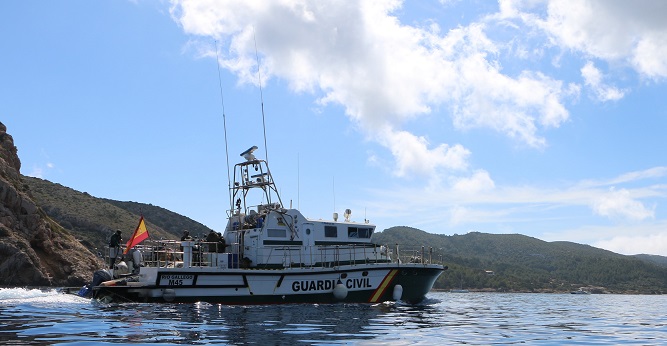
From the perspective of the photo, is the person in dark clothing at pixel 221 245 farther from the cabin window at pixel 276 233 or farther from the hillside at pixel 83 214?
→ the hillside at pixel 83 214

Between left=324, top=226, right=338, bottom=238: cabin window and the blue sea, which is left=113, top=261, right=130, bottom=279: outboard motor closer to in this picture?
the blue sea

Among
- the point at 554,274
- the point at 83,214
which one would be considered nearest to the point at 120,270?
the point at 83,214

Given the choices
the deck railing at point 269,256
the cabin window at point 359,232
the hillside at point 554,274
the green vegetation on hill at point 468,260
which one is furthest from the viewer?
the hillside at point 554,274

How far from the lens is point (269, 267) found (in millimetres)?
24719

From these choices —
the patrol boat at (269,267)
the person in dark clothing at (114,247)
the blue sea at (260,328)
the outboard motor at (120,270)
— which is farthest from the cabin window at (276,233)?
the person in dark clothing at (114,247)

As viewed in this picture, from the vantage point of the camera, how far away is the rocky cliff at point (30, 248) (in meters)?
54.3

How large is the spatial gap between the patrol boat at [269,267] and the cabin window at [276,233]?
1.7 inches

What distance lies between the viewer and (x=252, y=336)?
12930mm

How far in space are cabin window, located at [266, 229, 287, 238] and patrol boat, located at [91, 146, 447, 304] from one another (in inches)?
1.7

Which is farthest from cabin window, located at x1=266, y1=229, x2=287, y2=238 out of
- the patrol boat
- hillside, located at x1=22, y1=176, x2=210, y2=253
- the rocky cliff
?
hillside, located at x1=22, y1=176, x2=210, y2=253

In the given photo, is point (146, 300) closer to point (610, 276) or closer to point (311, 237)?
point (311, 237)

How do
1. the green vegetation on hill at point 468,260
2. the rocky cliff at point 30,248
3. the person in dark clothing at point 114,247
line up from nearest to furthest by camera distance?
1. the person in dark clothing at point 114,247
2. the rocky cliff at point 30,248
3. the green vegetation on hill at point 468,260

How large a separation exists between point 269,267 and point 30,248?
4175 centimetres

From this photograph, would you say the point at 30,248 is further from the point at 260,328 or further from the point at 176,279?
the point at 260,328
